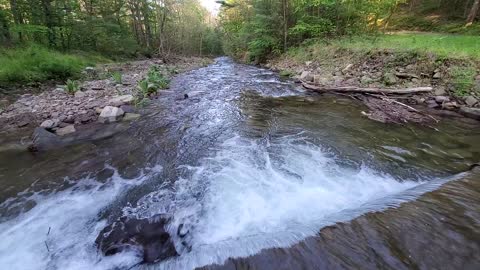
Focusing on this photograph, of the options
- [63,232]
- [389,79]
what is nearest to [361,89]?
[389,79]

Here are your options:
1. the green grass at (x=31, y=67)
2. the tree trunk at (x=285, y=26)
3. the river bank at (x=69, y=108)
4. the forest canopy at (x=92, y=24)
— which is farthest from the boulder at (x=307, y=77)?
the forest canopy at (x=92, y=24)

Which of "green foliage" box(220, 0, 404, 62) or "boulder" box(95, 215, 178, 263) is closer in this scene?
"boulder" box(95, 215, 178, 263)

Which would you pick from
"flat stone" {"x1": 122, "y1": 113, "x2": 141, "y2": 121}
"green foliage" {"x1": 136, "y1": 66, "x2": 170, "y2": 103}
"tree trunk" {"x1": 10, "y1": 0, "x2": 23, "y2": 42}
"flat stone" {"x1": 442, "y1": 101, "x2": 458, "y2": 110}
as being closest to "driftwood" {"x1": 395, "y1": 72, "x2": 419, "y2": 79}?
"flat stone" {"x1": 442, "y1": 101, "x2": 458, "y2": 110}

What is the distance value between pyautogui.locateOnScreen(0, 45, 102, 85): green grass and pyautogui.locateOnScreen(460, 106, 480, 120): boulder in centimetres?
1415

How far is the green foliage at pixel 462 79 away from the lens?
7.16 meters

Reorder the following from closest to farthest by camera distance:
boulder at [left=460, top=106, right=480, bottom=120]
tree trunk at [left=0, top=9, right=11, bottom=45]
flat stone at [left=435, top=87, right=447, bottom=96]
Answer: boulder at [left=460, top=106, right=480, bottom=120], flat stone at [left=435, top=87, right=447, bottom=96], tree trunk at [left=0, top=9, right=11, bottom=45]

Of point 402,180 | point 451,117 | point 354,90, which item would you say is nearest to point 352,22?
point 354,90

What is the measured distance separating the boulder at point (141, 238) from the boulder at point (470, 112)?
7614 millimetres

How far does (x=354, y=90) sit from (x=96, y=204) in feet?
26.8

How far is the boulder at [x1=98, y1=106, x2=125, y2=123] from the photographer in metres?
6.75

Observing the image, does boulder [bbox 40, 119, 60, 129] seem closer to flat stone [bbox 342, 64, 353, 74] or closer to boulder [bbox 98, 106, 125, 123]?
boulder [bbox 98, 106, 125, 123]

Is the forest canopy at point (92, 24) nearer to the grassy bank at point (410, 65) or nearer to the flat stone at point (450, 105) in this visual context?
the grassy bank at point (410, 65)

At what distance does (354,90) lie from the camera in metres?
8.65

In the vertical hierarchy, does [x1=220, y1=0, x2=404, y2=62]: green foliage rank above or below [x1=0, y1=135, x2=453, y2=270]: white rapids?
above
